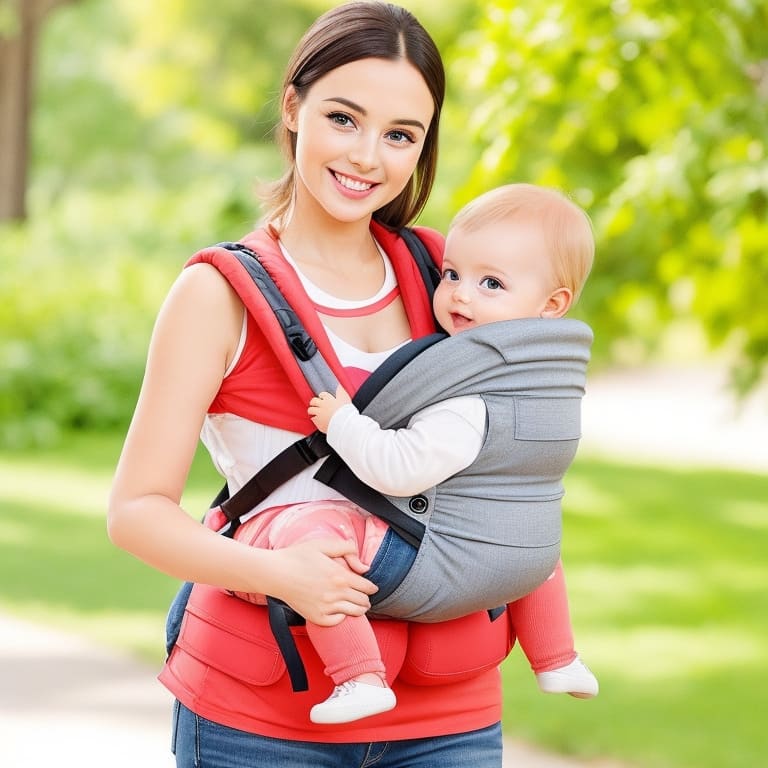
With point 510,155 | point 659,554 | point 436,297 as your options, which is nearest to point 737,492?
point 659,554

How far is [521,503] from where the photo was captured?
204 centimetres

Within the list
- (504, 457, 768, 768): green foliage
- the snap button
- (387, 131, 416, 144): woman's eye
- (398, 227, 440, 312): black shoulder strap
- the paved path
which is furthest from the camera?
(504, 457, 768, 768): green foliage

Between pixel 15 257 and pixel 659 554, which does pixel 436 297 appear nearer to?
pixel 659 554

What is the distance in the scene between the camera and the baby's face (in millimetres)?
2139

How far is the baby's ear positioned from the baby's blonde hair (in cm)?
1

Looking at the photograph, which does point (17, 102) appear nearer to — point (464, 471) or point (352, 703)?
point (464, 471)

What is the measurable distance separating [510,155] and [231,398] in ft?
7.27

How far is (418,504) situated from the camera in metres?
2.00

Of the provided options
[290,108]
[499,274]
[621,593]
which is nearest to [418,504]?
[499,274]

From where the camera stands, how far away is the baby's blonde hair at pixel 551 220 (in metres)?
2.18

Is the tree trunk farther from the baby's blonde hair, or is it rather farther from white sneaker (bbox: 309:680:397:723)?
white sneaker (bbox: 309:680:397:723)

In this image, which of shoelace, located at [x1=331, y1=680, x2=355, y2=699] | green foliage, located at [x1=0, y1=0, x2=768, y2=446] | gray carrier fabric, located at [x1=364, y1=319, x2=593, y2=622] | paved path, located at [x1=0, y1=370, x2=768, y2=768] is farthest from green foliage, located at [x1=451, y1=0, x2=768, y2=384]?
shoelace, located at [x1=331, y1=680, x2=355, y2=699]

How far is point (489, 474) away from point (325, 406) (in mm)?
270

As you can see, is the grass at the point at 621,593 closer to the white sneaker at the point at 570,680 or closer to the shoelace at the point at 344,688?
the white sneaker at the point at 570,680
